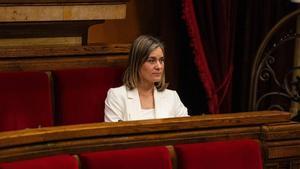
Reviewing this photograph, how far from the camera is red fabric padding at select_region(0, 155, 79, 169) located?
1.12m

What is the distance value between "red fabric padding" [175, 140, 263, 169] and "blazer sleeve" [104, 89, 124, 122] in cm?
54

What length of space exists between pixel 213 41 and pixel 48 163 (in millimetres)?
1270

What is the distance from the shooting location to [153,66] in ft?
5.89

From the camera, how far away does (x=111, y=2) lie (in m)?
2.02

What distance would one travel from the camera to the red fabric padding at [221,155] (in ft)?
4.11

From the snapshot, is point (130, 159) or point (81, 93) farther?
point (81, 93)

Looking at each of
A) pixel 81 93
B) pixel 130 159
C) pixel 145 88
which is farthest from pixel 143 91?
pixel 130 159

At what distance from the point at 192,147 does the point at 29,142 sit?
28 centimetres

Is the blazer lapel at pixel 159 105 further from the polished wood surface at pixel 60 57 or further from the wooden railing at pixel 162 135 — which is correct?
the wooden railing at pixel 162 135

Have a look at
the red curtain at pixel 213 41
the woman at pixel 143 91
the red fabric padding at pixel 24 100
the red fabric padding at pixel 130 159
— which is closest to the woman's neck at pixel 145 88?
the woman at pixel 143 91

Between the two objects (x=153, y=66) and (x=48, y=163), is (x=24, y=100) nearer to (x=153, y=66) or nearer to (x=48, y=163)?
(x=153, y=66)

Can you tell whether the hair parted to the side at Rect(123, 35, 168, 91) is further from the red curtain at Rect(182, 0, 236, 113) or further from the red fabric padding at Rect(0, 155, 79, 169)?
the red fabric padding at Rect(0, 155, 79, 169)

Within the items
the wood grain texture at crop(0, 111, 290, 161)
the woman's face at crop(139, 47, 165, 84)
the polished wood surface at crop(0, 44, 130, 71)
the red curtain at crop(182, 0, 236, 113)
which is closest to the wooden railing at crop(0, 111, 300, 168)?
the wood grain texture at crop(0, 111, 290, 161)

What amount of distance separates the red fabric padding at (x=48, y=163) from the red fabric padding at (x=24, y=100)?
1.89 ft
